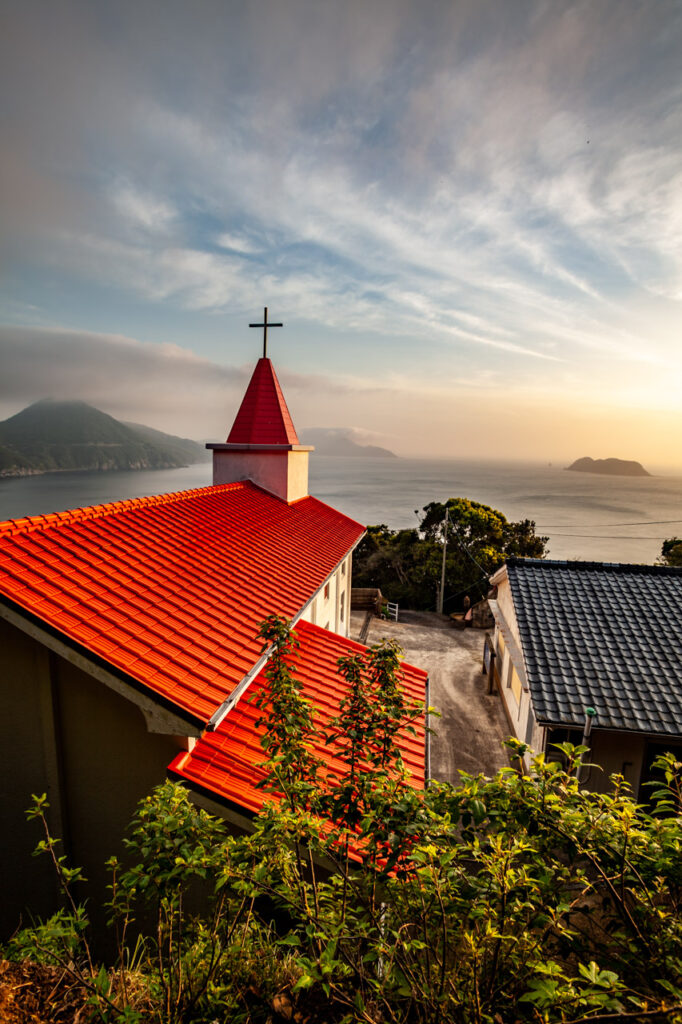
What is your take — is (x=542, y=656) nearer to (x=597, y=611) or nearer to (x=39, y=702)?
(x=597, y=611)

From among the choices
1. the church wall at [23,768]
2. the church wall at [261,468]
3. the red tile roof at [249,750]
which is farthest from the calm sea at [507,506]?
the church wall at [23,768]

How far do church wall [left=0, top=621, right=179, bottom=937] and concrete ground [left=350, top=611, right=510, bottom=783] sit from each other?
6.13 meters

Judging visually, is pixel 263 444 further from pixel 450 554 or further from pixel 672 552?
pixel 672 552

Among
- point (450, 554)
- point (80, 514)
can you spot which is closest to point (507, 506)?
point (450, 554)

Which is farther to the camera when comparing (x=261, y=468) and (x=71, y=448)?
(x=71, y=448)

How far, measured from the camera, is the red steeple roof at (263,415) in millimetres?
16141

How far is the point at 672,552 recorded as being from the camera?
30.5 m

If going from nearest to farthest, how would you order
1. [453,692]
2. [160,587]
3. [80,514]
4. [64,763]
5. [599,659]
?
1. [64,763]
2. [160,587]
3. [80,514]
4. [599,659]
5. [453,692]

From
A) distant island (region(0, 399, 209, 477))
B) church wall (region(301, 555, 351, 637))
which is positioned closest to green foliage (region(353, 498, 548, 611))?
church wall (region(301, 555, 351, 637))

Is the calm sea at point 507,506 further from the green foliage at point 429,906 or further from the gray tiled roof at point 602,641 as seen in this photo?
the green foliage at point 429,906

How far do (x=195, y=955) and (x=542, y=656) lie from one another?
1049 centimetres

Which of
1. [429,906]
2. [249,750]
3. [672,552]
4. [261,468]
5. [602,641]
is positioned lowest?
[672,552]

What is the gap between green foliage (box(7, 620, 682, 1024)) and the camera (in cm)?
241

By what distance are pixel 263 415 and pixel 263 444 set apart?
4.05 ft
